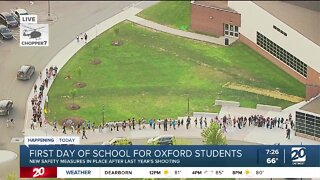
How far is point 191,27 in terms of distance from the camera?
147m

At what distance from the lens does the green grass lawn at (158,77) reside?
12219 cm

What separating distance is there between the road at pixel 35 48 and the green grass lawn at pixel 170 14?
14.0 feet

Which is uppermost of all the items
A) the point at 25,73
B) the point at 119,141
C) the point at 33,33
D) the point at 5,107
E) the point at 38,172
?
the point at 33,33

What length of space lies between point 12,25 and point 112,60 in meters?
15.4

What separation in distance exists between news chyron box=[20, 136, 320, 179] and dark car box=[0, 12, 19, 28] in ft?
144

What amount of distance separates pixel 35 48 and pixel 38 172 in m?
39.7

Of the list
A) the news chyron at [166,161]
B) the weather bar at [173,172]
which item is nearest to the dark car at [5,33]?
the news chyron at [166,161]

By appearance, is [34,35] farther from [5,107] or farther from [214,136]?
[214,136]

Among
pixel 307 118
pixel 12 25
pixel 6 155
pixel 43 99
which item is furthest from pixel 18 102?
pixel 307 118

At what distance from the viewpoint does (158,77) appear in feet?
427

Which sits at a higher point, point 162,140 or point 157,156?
point 162,140

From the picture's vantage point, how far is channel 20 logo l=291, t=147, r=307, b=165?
99.9 metres

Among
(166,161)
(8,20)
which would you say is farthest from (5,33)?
(166,161)

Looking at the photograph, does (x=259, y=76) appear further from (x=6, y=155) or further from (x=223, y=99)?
(x=6, y=155)
